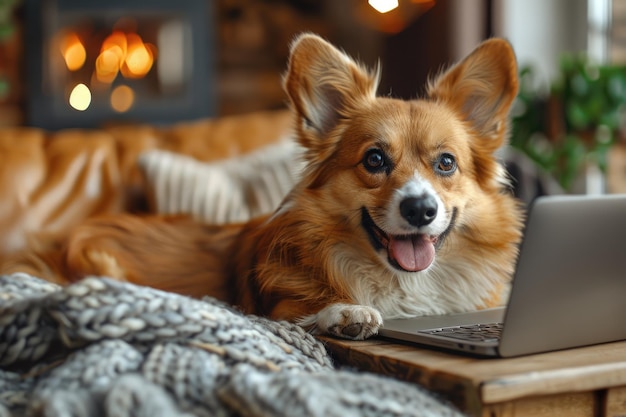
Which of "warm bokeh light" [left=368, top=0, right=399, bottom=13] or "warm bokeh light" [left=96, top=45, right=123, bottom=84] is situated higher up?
"warm bokeh light" [left=368, top=0, right=399, bottom=13]

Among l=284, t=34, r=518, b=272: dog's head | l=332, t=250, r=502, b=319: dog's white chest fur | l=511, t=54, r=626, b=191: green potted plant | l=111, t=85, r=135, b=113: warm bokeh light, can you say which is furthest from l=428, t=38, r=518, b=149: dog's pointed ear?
l=111, t=85, r=135, b=113: warm bokeh light

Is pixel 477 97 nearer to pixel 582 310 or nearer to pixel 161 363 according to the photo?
pixel 582 310

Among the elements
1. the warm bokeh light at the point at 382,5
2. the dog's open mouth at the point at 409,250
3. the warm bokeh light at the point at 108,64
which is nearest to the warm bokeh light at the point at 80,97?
the warm bokeh light at the point at 108,64

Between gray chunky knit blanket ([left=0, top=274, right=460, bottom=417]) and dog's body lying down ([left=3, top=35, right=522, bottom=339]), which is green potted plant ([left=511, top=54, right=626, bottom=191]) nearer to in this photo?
dog's body lying down ([left=3, top=35, right=522, bottom=339])

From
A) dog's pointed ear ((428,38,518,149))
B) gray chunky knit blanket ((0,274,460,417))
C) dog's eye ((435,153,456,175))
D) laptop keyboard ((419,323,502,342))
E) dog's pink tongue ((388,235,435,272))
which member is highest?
dog's pointed ear ((428,38,518,149))

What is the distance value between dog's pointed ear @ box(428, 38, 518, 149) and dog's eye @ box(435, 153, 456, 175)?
16cm

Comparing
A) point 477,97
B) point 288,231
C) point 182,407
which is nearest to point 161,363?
point 182,407

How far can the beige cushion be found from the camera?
221 centimetres

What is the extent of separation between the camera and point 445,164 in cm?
146

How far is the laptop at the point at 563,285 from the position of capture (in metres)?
1.04

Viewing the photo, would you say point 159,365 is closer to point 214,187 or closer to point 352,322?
point 352,322

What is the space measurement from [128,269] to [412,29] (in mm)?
3593

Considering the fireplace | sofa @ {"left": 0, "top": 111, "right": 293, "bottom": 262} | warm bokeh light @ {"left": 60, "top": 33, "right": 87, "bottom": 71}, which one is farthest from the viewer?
warm bokeh light @ {"left": 60, "top": 33, "right": 87, "bottom": 71}

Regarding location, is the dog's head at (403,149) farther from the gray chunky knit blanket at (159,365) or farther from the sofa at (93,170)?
the sofa at (93,170)
